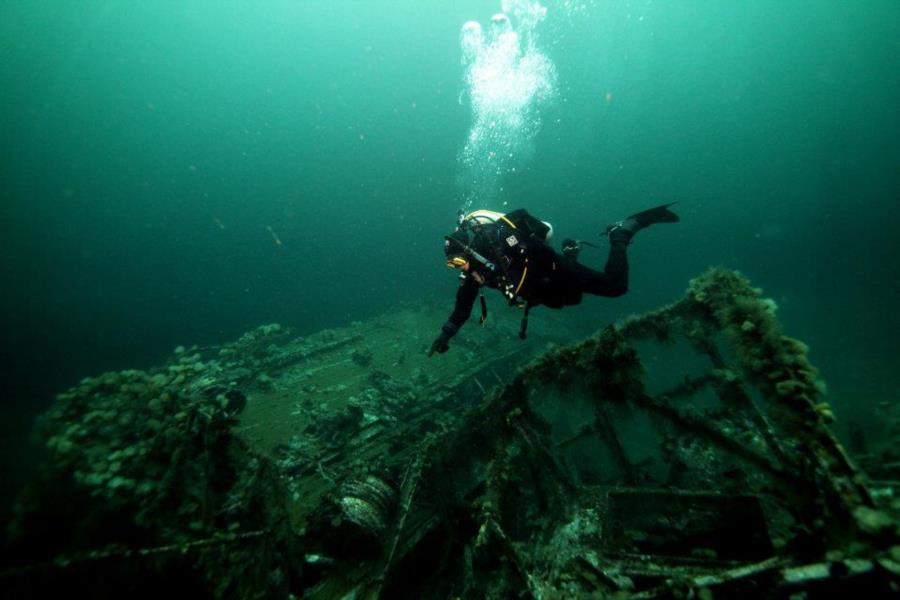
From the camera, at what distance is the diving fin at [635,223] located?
226 inches

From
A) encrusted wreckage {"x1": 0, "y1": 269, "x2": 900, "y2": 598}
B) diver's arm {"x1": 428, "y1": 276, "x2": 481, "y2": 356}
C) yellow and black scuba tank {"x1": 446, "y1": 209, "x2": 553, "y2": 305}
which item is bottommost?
encrusted wreckage {"x1": 0, "y1": 269, "x2": 900, "y2": 598}

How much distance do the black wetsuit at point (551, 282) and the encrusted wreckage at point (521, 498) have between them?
106 centimetres

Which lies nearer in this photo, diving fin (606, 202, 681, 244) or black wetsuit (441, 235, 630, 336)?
black wetsuit (441, 235, 630, 336)

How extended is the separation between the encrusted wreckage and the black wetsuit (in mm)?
1065

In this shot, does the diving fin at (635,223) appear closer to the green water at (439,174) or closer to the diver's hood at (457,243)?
the diver's hood at (457,243)

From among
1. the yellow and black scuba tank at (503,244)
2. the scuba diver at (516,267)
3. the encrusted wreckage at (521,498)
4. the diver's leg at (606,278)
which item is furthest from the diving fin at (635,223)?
the encrusted wreckage at (521,498)

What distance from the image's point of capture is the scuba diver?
15.1 feet

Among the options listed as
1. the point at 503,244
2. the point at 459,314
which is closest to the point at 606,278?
the point at 503,244

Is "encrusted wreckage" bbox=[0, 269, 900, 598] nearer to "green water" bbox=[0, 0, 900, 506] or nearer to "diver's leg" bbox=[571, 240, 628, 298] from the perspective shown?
"diver's leg" bbox=[571, 240, 628, 298]

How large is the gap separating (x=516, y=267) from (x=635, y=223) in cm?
271

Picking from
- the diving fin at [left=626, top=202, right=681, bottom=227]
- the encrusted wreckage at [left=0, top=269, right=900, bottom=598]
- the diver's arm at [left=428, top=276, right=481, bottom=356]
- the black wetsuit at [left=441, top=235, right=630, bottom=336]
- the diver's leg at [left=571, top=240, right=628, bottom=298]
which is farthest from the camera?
the diving fin at [left=626, top=202, right=681, bottom=227]

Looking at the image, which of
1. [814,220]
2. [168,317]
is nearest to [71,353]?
[168,317]

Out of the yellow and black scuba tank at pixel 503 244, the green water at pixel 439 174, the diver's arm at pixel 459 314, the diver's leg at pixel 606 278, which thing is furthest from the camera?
the green water at pixel 439 174

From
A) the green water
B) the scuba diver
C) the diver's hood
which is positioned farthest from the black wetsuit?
the green water
